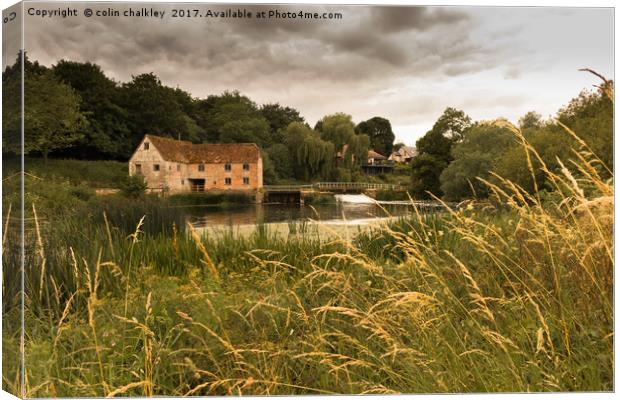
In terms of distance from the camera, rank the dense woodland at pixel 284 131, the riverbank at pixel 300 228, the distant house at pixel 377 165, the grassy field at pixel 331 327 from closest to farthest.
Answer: the grassy field at pixel 331 327 < the dense woodland at pixel 284 131 < the riverbank at pixel 300 228 < the distant house at pixel 377 165

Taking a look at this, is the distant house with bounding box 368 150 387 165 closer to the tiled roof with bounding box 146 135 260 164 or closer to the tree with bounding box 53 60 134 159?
the tiled roof with bounding box 146 135 260 164

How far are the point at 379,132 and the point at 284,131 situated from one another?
82 centimetres

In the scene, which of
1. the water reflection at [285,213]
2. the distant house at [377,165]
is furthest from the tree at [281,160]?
the distant house at [377,165]

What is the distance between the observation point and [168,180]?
447cm

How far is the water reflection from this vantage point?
4504 millimetres

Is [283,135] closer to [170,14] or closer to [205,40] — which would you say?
[205,40]

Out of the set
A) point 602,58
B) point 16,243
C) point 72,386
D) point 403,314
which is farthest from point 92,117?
point 602,58

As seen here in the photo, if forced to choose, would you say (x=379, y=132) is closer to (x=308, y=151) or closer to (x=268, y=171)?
(x=308, y=151)

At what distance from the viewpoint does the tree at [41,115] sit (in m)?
3.31

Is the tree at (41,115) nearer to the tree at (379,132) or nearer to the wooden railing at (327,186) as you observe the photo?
the wooden railing at (327,186)

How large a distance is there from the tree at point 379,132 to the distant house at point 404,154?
132 millimetres

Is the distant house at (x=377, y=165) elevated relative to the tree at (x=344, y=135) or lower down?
lower down

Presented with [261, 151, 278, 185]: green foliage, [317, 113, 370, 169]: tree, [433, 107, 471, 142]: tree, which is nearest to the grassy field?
[433, 107, 471, 142]: tree

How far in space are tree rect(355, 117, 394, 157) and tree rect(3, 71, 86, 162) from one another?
2.27 m
